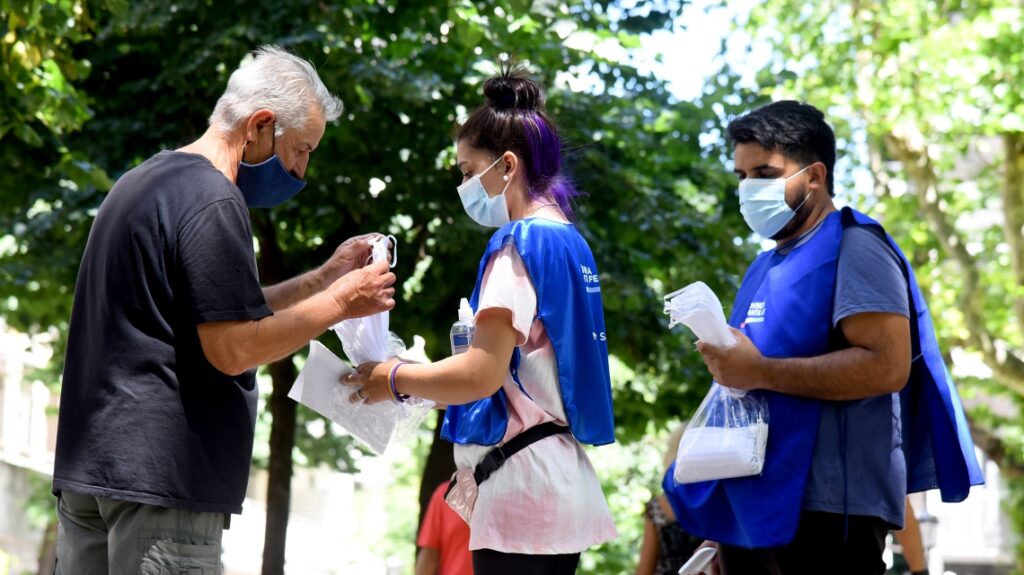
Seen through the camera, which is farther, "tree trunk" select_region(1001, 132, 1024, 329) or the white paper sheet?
"tree trunk" select_region(1001, 132, 1024, 329)

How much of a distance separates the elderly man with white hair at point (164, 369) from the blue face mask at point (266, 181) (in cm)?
21

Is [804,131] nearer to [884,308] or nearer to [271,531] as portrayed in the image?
[884,308]

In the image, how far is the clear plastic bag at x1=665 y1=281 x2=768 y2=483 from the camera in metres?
3.22

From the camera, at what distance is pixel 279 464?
10.0 metres

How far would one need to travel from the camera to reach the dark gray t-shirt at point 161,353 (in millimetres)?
2895

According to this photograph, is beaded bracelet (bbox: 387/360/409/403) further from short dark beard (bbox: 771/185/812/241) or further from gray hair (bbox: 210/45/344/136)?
short dark beard (bbox: 771/185/812/241)

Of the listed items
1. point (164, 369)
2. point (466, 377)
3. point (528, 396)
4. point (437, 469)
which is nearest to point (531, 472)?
point (528, 396)

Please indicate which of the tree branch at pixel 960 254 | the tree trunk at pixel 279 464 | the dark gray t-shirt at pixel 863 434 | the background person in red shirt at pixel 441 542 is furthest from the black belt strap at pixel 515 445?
the tree branch at pixel 960 254

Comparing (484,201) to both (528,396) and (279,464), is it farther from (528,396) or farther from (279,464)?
(279,464)

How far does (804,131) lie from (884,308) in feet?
2.02

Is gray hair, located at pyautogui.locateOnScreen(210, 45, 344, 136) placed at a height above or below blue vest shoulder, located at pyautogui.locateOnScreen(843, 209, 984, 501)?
above

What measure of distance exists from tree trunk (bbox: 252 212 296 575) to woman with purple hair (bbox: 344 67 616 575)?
656 centimetres

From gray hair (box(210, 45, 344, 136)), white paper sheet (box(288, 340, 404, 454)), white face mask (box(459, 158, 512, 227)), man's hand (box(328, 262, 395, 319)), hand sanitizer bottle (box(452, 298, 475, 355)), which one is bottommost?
white paper sheet (box(288, 340, 404, 454))

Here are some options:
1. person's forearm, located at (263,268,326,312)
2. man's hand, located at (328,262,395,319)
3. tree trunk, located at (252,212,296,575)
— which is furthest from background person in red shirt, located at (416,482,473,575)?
tree trunk, located at (252,212,296,575)
